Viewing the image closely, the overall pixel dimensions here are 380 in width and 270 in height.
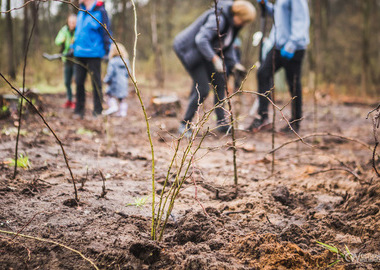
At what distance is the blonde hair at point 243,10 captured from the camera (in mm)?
3830

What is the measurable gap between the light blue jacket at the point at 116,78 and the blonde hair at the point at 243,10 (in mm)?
2713

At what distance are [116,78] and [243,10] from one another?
296 cm

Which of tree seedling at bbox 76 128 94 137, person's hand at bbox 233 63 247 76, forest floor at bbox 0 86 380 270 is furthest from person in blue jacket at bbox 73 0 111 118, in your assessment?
person's hand at bbox 233 63 247 76

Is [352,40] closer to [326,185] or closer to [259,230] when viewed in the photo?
[326,185]

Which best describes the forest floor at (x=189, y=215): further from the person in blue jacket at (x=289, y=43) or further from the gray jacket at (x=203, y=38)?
the gray jacket at (x=203, y=38)

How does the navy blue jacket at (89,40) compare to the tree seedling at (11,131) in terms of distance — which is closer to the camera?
the tree seedling at (11,131)

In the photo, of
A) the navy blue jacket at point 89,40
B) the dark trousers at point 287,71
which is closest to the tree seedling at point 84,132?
the navy blue jacket at point 89,40

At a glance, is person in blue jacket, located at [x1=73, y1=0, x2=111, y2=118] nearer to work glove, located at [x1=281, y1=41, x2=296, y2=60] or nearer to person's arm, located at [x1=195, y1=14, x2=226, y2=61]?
person's arm, located at [x1=195, y1=14, x2=226, y2=61]

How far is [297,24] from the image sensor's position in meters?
3.99

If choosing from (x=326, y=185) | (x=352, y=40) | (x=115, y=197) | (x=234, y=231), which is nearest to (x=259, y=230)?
(x=234, y=231)

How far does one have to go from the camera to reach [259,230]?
5.61ft

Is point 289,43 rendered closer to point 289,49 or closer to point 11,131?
point 289,49

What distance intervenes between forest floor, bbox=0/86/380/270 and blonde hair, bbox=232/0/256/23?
1.81 m

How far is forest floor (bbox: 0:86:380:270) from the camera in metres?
1.37
